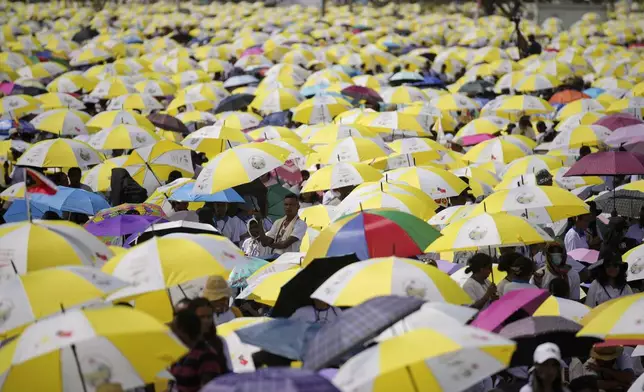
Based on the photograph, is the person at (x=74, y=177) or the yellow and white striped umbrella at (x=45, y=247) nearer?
the yellow and white striped umbrella at (x=45, y=247)

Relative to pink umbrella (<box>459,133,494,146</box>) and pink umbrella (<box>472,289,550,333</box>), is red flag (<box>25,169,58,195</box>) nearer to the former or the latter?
pink umbrella (<box>472,289,550,333</box>)

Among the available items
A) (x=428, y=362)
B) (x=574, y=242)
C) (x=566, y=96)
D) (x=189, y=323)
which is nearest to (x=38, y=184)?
(x=189, y=323)

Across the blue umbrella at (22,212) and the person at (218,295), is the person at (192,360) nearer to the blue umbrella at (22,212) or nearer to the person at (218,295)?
the person at (218,295)

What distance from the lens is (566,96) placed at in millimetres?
21047

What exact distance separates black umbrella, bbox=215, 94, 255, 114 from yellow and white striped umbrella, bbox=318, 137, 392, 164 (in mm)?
7132

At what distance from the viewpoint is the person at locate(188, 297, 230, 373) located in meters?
6.28

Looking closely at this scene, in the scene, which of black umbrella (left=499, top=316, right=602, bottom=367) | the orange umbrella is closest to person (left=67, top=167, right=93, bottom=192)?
black umbrella (left=499, top=316, right=602, bottom=367)

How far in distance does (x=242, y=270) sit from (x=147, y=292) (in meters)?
1.81

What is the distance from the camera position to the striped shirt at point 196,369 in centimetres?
610

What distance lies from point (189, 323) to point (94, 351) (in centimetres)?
65

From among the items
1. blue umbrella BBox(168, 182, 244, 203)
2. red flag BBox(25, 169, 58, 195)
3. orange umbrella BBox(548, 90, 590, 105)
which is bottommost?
orange umbrella BBox(548, 90, 590, 105)

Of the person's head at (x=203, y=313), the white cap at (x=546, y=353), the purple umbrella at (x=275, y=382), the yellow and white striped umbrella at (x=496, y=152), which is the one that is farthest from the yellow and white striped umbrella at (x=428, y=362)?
the yellow and white striped umbrella at (x=496, y=152)

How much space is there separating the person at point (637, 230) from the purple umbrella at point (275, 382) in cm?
682

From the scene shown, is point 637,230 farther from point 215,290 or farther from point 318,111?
point 318,111
